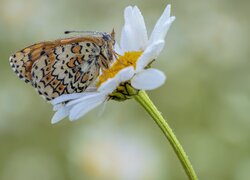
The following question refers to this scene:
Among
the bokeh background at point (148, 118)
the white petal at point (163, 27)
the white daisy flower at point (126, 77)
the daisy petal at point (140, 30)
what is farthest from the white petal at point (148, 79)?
the bokeh background at point (148, 118)

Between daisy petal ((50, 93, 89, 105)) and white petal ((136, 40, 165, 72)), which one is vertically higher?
white petal ((136, 40, 165, 72))

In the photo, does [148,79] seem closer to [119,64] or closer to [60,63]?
[119,64]

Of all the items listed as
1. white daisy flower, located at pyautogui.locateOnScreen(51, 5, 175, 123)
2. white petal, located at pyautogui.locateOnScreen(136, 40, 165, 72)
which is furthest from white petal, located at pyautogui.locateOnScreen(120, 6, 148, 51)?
white petal, located at pyautogui.locateOnScreen(136, 40, 165, 72)

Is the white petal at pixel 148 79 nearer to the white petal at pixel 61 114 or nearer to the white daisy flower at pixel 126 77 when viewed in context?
the white daisy flower at pixel 126 77

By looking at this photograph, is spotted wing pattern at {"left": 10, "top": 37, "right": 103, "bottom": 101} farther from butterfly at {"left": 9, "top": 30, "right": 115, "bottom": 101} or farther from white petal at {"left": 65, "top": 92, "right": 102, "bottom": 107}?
white petal at {"left": 65, "top": 92, "right": 102, "bottom": 107}

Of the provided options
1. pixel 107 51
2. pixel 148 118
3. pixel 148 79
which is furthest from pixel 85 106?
pixel 148 118

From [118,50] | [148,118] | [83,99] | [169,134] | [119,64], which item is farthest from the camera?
[148,118]
